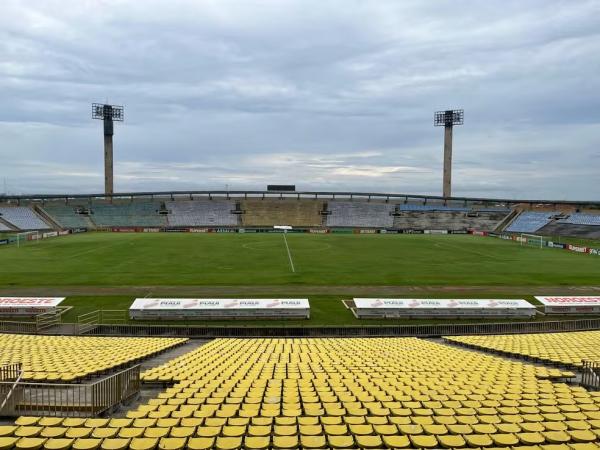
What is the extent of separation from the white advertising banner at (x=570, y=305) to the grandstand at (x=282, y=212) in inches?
3719

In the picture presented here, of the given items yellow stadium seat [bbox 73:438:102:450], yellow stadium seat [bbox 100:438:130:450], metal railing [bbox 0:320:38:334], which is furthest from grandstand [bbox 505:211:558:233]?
yellow stadium seat [bbox 73:438:102:450]

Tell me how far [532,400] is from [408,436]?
4267mm

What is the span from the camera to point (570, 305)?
35469mm

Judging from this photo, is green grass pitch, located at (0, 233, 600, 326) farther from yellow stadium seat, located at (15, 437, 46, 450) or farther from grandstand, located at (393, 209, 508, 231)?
grandstand, located at (393, 209, 508, 231)

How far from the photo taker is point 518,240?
93.5 meters

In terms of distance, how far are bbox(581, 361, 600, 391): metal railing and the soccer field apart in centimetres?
2702

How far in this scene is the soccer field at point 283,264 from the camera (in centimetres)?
4722

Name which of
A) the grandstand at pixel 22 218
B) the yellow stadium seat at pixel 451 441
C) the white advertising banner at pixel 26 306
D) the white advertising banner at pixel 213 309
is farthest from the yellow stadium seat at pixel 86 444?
the grandstand at pixel 22 218

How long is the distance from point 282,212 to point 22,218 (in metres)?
64.8

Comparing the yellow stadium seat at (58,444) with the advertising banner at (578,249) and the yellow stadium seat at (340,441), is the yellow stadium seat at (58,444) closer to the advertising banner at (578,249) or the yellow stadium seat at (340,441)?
the yellow stadium seat at (340,441)

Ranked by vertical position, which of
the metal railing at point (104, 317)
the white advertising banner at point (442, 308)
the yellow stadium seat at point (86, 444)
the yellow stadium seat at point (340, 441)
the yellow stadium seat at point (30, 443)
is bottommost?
the metal railing at point (104, 317)

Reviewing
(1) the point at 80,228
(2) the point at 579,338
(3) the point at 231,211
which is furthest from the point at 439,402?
(3) the point at 231,211

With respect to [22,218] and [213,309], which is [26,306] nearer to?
[213,309]

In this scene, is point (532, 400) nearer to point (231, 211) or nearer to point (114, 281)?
point (114, 281)
